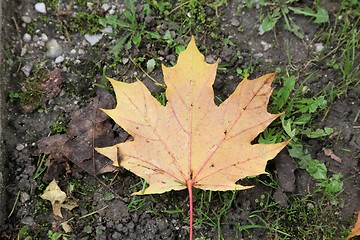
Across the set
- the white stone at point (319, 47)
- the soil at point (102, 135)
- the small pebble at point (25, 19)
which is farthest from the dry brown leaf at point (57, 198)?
the white stone at point (319, 47)

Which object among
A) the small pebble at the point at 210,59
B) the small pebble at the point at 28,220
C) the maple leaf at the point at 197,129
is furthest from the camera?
the small pebble at the point at 210,59

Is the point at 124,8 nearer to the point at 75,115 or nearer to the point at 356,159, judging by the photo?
the point at 75,115

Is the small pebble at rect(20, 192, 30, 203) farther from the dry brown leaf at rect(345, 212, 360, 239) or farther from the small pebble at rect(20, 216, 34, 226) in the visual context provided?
the dry brown leaf at rect(345, 212, 360, 239)

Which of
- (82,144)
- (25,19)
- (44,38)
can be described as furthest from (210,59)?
(25,19)

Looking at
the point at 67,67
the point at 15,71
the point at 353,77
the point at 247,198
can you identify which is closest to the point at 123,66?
the point at 67,67

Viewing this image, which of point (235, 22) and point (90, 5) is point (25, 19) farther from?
point (235, 22)

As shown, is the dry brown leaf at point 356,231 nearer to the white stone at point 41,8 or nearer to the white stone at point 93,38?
the white stone at point 93,38
